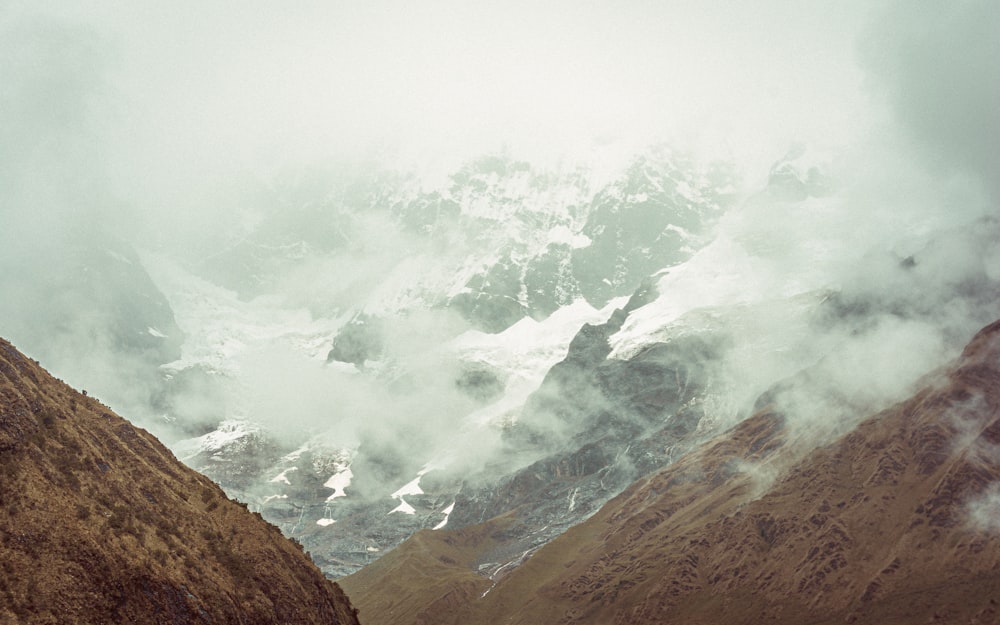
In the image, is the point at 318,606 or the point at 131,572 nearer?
the point at 131,572

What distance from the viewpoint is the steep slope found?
2248 inches

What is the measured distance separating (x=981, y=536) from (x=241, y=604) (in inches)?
6600

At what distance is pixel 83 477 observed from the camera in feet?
224

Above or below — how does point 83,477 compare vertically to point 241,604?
above

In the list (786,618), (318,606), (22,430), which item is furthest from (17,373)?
(786,618)

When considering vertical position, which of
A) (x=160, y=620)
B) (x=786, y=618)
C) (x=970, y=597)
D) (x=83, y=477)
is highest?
(x=83, y=477)

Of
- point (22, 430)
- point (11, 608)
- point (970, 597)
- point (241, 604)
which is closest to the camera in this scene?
point (11, 608)

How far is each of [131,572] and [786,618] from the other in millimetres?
163412

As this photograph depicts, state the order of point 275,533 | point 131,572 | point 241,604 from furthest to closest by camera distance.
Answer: point 275,533 < point 241,604 < point 131,572

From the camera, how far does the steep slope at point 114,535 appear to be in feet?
187

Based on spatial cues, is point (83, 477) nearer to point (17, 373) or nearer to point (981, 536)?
point (17, 373)

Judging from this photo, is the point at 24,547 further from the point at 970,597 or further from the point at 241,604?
the point at 970,597

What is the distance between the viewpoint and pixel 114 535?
64000 mm

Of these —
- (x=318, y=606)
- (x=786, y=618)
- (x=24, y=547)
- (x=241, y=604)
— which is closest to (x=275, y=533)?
(x=318, y=606)
